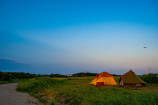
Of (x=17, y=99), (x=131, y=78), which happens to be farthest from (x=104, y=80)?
(x=17, y=99)

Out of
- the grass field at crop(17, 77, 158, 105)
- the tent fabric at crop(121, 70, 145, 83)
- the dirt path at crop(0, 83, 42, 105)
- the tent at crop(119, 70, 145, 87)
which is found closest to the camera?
the grass field at crop(17, 77, 158, 105)

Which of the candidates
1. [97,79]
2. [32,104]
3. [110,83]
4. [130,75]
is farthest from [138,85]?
[32,104]

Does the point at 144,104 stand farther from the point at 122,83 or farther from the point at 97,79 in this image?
the point at 97,79

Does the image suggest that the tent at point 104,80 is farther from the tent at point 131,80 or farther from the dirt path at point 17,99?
the dirt path at point 17,99

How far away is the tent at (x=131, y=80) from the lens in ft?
53.0

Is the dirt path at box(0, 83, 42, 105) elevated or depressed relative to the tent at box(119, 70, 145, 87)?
depressed

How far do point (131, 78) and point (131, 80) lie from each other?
29 centimetres

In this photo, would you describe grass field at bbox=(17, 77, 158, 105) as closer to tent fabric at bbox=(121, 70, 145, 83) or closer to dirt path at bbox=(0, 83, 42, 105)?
dirt path at bbox=(0, 83, 42, 105)

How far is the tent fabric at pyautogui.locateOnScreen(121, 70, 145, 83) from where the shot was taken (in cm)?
1638

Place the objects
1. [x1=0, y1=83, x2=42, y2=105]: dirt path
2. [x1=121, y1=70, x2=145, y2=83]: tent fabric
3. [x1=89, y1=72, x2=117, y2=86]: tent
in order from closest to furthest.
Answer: [x1=0, y1=83, x2=42, y2=105]: dirt path
[x1=121, y1=70, x2=145, y2=83]: tent fabric
[x1=89, y1=72, x2=117, y2=86]: tent

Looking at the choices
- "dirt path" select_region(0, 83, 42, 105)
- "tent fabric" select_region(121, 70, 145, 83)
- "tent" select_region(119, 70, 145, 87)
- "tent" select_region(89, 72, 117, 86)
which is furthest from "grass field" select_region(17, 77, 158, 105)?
"tent" select_region(89, 72, 117, 86)

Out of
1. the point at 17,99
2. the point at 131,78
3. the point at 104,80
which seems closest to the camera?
the point at 17,99

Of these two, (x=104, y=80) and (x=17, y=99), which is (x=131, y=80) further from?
(x=17, y=99)

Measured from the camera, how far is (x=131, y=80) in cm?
1647
